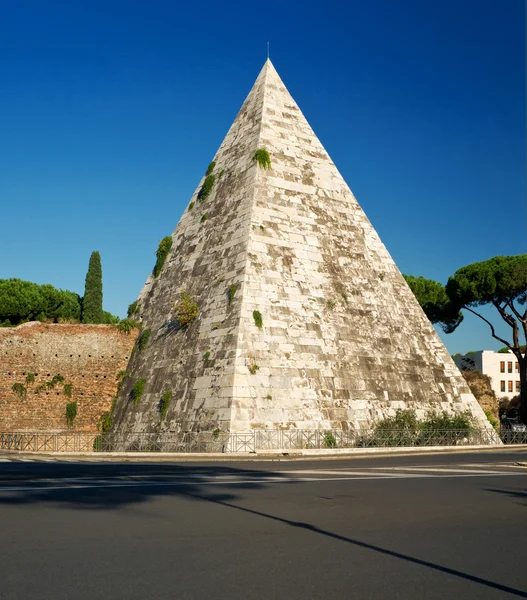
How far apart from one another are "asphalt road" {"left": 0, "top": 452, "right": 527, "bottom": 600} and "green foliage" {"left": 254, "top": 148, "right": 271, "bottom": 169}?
13472mm

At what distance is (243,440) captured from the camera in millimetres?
17641

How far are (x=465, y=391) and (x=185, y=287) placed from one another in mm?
9660

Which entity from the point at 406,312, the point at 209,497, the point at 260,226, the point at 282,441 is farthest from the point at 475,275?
the point at 209,497

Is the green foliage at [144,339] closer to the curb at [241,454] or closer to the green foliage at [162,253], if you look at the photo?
the green foliage at [162,253]

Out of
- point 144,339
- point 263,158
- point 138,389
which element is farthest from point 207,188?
point 138,389

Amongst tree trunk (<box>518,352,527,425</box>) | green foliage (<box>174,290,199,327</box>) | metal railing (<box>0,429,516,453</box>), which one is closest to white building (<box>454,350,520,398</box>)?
tree trunk (<box>518,352,527,425</box>)

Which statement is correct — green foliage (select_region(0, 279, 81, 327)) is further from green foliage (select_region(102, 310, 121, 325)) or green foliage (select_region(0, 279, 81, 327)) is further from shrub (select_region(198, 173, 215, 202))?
shrub (select_region(198, 173, 215, 202))

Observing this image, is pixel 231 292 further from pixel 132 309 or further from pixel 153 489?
pixel 153 489

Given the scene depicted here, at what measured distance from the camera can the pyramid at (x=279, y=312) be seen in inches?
745

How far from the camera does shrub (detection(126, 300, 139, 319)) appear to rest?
2480 centimetres

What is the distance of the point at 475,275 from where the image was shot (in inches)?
1465

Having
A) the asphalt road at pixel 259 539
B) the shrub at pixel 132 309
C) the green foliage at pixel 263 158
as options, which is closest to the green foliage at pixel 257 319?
the green foliage at pixel 263 158

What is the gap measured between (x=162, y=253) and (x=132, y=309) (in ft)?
7.37

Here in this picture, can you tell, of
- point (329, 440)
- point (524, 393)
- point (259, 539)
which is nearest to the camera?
point (259, 539)
